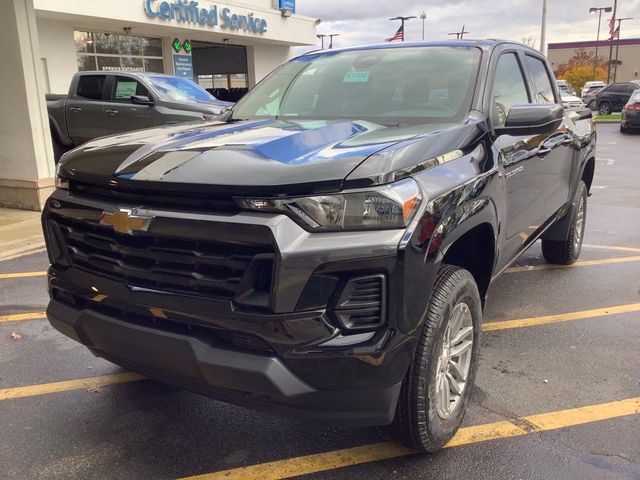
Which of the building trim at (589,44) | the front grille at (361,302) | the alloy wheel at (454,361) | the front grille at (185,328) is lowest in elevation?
the alloy wheel at (454,361)

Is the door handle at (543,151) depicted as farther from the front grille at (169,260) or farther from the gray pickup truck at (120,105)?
the gray pickup truck at (120,105)

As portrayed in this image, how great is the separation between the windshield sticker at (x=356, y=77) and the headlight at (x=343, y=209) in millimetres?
1706

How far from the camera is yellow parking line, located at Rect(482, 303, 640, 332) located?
4230 millimetres

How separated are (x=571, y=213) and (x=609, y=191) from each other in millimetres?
5400

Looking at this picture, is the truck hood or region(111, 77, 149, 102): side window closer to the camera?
the truck hood

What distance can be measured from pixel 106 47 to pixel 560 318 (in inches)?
661

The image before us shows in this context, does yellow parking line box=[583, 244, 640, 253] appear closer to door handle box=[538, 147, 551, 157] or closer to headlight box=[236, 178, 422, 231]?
door handle box=[538, 147, 551, 157]

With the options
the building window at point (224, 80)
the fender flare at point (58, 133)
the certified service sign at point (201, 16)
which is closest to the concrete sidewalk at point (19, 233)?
the fender flare at point (58, 133)

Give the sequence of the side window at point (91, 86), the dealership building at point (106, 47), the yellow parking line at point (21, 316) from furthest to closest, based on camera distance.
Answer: the side window at point (91, 86) < the dealership building at point (106, 47) < the yellow parking line at point (21, 316)

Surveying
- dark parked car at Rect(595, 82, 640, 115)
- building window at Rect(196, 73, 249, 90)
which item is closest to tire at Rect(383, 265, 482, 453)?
building window at Rect(196, 73, 249, 90)

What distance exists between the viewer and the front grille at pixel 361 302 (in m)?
2.09

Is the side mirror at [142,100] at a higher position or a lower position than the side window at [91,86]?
lower

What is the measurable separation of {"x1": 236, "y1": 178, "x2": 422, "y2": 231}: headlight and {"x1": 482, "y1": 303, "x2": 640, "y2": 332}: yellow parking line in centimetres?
230

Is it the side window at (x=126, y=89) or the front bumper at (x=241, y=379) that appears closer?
the front bumper at (x=241, y=379)
